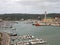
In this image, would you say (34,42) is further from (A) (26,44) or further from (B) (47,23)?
(B) (47,23)

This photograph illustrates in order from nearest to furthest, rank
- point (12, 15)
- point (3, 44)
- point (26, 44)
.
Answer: point (3, 44), point (26, 44), point (12, 15)

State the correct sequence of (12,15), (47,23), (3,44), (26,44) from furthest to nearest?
(12,15) → (47,23) → (26,44) → (3,44)

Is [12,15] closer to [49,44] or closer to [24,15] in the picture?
[24,15]

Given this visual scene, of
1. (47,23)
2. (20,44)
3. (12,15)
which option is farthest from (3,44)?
(12,15)

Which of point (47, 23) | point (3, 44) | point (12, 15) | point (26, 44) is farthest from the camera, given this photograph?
point (12, 15)

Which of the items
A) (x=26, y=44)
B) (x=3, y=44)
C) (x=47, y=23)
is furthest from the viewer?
(x=47, y=23)

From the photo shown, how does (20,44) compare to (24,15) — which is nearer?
(20,44)

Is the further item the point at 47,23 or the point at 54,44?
the point at 47,23

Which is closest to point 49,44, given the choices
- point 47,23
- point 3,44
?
point 3,44
